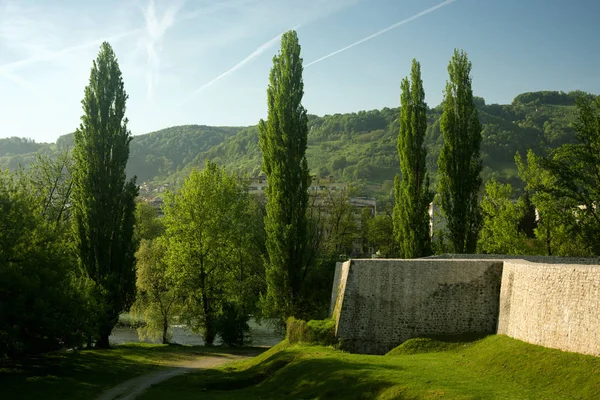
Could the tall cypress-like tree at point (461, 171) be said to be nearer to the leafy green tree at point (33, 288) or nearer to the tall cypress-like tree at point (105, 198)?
the tall cypress-like tree at point (105, 198)

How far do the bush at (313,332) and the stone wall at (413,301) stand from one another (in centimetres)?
73

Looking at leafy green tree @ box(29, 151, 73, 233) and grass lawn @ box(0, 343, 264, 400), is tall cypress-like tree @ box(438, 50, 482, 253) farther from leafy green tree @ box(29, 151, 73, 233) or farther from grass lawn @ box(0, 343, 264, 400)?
leafy green tree @ box(29, 151, 73, 233)

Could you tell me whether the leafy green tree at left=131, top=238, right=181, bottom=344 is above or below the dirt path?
above

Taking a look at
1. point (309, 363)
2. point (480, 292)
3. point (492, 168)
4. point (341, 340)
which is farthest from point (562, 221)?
point (492, 168)

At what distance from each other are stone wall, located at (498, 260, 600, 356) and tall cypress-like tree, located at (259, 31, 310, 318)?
13.4 metres

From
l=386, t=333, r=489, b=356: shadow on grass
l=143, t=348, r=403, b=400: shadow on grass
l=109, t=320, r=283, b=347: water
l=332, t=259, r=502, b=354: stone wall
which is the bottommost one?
l=109, t=320, r=283, b=347: water

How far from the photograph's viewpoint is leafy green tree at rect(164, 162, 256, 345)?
37.1m

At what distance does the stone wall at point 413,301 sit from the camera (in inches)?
843

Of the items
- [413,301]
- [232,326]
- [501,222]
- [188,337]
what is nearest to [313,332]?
[413,301]

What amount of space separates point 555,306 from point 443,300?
6194 millimetres

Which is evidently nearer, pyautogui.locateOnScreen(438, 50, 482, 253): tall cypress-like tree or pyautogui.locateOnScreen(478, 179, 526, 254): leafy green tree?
pyautogui.locateOnScreen(438, 50, 482, 253): tall cypress-like tree

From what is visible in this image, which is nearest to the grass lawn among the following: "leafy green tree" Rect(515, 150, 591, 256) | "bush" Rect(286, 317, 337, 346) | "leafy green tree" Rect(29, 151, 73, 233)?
"bush" Rect(286, 317, 337, 346)

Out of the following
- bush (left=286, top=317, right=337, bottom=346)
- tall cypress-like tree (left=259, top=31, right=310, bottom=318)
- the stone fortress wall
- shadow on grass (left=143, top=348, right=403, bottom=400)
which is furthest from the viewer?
tall cypress-like tree (left=259, top=31, right=310, bottom=318)

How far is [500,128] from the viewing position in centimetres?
18988
